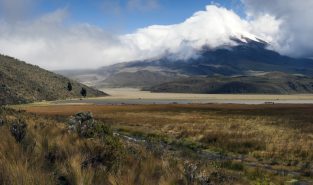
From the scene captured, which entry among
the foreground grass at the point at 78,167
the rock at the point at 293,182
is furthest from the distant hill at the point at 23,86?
the foreground grass at the point at 78,167

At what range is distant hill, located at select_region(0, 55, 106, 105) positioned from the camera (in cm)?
14923

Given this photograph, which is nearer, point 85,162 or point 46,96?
point 85,162

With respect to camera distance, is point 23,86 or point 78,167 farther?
point 23,86

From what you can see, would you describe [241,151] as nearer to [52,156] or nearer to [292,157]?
[292,157]

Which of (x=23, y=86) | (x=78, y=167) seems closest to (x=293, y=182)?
(x=78, y=167)

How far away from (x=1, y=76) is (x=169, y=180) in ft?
522

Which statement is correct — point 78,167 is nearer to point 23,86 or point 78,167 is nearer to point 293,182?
point 293,182

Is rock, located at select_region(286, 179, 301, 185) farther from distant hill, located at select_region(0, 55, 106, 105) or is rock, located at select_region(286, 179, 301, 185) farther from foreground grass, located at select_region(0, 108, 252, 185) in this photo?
distant hill, located at select_region(0, 55, 106, 105)

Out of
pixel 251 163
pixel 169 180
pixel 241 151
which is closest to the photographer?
pixel 169 180


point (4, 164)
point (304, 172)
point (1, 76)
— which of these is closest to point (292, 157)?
point (304, 172)

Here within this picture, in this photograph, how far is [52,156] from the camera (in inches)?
412

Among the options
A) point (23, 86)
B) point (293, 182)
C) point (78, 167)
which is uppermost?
point (23, 86)

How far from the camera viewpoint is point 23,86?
166375 mm

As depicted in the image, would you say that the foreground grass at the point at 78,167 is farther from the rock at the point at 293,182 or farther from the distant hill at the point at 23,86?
the distant hill at the point at 23,86
